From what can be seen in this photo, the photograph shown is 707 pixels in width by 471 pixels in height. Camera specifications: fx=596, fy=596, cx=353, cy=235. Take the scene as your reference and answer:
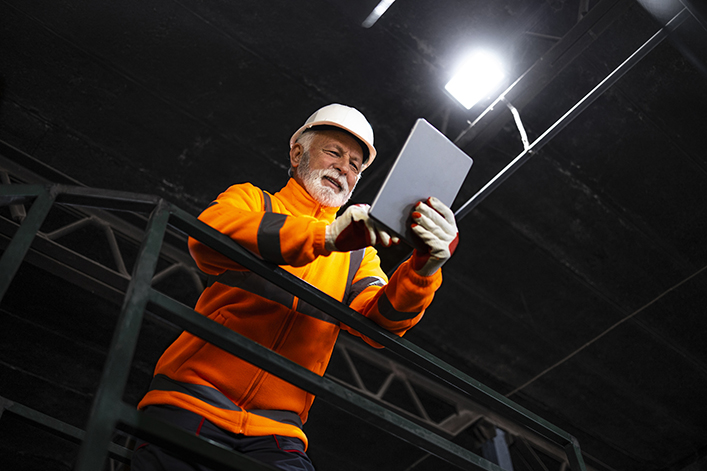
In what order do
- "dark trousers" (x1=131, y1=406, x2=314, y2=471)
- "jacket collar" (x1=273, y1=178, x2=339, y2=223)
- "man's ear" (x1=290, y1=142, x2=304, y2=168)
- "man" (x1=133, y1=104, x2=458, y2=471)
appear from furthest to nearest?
1. "man's ear" (x1=290, y1=142, x2=304, y2=168)
2. "jacket collar" (x1=273, y1=178, x2=339, y2=223)
3. "man" (x1=133, y1=104, x2=458, y2=471)
4. "dark trousers" (x1=131, y1=406, x2=314, y2=471)

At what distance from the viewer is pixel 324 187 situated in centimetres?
243

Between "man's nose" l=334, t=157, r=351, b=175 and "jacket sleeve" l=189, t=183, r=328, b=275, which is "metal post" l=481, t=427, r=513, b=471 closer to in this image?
"man's nose" l=334, t=157, r=351, b=175

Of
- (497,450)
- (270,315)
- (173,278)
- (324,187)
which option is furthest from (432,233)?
(497,450)

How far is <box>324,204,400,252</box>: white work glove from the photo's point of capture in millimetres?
1796

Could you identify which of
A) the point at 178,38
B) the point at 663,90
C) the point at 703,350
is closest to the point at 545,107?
the point at 663,90

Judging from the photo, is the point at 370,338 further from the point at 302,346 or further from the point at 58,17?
the point at 58,17

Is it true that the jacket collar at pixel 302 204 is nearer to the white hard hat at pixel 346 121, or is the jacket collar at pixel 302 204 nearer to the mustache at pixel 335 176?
the mustache at pixel 335 176

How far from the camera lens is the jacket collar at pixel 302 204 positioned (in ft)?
7.79

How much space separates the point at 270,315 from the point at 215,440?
1.43 ft

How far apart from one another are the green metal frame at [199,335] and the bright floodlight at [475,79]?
3.31 metres

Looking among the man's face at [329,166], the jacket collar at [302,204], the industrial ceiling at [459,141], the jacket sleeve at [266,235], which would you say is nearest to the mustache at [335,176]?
the man's face at [329,166]

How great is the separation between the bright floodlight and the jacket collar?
2.71 meters

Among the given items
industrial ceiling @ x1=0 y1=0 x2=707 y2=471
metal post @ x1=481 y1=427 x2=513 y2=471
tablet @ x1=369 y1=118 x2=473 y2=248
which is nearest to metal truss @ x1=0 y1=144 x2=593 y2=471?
metal post @ x1=481 y1=427 x2=513 y2=471

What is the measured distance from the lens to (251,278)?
2.05 metres
